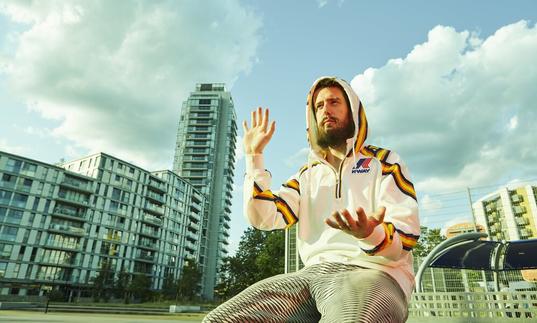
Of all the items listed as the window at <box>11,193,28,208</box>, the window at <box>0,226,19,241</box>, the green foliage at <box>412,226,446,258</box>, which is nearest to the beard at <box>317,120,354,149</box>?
the green foliage at <box>412,226,446,258</box>

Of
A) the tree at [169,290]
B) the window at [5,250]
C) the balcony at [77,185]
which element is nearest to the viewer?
the window at [5,250]

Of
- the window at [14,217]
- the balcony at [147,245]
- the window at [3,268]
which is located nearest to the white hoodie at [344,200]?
the window at [3,268]

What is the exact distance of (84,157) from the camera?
67.2m

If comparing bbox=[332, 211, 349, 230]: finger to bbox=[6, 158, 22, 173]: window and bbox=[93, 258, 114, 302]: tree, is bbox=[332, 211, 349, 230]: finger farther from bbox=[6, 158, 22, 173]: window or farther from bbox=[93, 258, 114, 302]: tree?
bbox=[6, 158, 22, 173]: window

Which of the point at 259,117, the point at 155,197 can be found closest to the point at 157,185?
the point at 155,197

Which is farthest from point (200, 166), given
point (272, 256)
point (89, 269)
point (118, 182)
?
point (272, 256)

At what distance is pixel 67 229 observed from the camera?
57.3 meters

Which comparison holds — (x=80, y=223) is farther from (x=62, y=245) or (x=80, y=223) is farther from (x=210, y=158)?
(x=210, y=158)

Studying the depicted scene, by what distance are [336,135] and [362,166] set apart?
0.26 m

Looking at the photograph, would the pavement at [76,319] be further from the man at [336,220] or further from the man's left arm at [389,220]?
the man's left arm at [389,220]

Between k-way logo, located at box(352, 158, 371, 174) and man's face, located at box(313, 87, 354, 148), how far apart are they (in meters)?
0.18

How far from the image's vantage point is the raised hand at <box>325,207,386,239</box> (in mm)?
1205

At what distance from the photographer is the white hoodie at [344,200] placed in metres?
1.58

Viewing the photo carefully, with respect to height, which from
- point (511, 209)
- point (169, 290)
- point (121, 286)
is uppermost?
point (511, 209)
